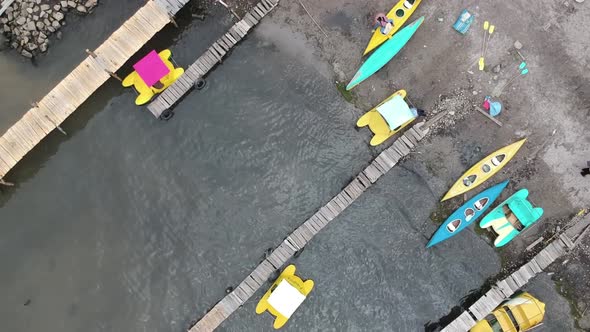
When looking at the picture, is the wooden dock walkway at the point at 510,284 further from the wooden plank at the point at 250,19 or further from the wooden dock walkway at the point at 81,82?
the wooden dock walkway at the point at 81,82

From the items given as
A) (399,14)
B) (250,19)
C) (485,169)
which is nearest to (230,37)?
(250,19)

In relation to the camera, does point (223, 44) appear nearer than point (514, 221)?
No

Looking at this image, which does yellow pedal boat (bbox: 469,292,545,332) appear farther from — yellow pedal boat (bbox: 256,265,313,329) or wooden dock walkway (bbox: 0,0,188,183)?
wooden dock walkway (bbox: 0,0,188,183)

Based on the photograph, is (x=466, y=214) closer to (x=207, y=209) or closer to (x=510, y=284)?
(x=510, y=284)

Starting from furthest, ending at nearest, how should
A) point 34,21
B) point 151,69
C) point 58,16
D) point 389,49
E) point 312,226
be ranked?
point 58,16 → point 34,21 → point 389,49 → point 312,226 → point 151,69

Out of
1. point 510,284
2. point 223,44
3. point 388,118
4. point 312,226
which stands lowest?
point 312,226

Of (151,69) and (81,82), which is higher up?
(151,69)

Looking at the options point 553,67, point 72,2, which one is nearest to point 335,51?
point 553,67
